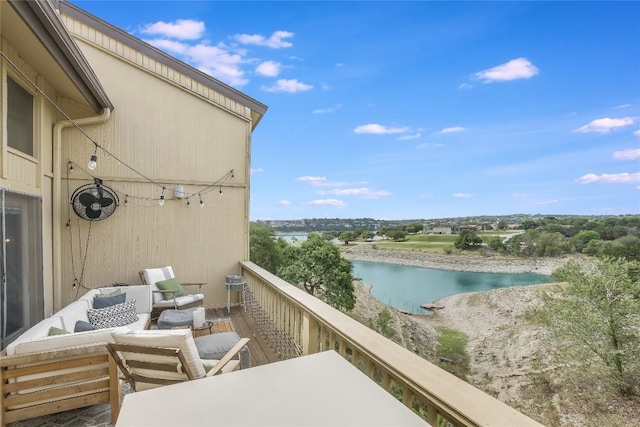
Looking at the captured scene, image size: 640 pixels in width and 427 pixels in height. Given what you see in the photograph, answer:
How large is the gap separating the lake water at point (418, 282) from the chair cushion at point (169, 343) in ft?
82.5

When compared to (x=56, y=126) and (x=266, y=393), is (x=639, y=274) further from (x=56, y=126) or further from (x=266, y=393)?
(x=56, y=126)

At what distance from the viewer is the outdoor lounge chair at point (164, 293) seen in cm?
496

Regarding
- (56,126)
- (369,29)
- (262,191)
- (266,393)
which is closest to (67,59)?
(56,126)

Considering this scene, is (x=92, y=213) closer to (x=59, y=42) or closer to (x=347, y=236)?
(x=59, y=42)

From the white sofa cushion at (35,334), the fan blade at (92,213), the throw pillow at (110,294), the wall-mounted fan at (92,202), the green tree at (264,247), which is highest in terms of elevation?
the wall-mounted fan at (92,202)

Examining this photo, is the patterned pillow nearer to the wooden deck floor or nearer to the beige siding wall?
the wooden deck floor

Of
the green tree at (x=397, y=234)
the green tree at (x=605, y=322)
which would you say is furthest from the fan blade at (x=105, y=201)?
the green tree at (x=397, y=234)

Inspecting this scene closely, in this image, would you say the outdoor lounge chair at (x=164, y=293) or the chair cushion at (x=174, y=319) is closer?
the chair cushion at (x=174, y=319)

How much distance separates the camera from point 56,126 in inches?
193

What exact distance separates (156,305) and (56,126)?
314 centimetres

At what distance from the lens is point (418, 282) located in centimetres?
3128

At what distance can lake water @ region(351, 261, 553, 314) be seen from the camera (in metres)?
27.9

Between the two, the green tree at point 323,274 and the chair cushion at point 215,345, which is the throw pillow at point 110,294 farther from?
the green tree at point 323,274

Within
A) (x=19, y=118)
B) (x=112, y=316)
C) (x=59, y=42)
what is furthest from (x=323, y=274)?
(x=59, y=42)
